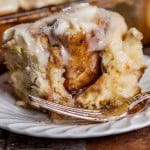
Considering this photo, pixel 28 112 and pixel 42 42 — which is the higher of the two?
pixel 42 42

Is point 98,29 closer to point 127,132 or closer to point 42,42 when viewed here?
point 42,42

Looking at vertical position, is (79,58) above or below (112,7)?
above

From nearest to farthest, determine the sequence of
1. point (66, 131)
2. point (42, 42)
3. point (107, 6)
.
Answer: point (66, 131) < point (42, 42) < point (107, 6)

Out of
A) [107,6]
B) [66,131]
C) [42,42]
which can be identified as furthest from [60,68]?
[107,6]

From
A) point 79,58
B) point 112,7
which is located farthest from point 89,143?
point 112,7

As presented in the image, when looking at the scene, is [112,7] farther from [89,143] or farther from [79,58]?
[89,143]

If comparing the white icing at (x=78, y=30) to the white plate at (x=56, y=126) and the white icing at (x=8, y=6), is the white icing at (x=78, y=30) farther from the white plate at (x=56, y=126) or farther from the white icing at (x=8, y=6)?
the white icing at (x=8, y=6)

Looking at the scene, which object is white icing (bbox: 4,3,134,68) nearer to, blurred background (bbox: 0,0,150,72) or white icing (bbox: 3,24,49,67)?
white icing (bbox: 3,24,49,67)

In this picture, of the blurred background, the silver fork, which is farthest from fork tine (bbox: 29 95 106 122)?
the blurred background
